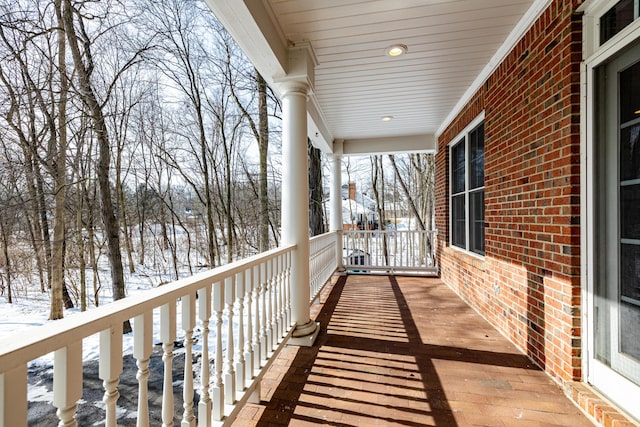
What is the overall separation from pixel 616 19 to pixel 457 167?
2858mm

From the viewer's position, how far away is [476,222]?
3580mm

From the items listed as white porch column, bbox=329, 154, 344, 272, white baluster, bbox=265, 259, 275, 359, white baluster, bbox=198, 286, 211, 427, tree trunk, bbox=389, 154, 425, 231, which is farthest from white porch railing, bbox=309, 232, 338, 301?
tree trunk, bbox=389, 154, 425, 231

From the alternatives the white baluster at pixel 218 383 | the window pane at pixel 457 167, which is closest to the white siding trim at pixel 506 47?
the window pane at pixel 457 167

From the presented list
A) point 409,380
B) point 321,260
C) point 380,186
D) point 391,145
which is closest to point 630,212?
point 409,380

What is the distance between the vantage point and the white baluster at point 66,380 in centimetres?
69

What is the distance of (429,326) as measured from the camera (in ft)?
9.73

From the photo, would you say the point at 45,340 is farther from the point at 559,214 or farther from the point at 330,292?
the point at 330,292

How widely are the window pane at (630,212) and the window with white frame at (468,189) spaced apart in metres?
1.82

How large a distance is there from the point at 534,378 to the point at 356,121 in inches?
150

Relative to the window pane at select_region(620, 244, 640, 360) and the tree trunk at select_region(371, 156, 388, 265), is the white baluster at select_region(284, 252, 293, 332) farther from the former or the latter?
the tree trunk at select_region(371, 156, 388, 265)

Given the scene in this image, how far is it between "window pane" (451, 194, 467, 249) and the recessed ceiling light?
242 cm

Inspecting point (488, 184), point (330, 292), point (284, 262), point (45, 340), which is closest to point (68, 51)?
point (284, 262)

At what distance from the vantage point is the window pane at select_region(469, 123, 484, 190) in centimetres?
340

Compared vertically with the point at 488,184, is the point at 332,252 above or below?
below
